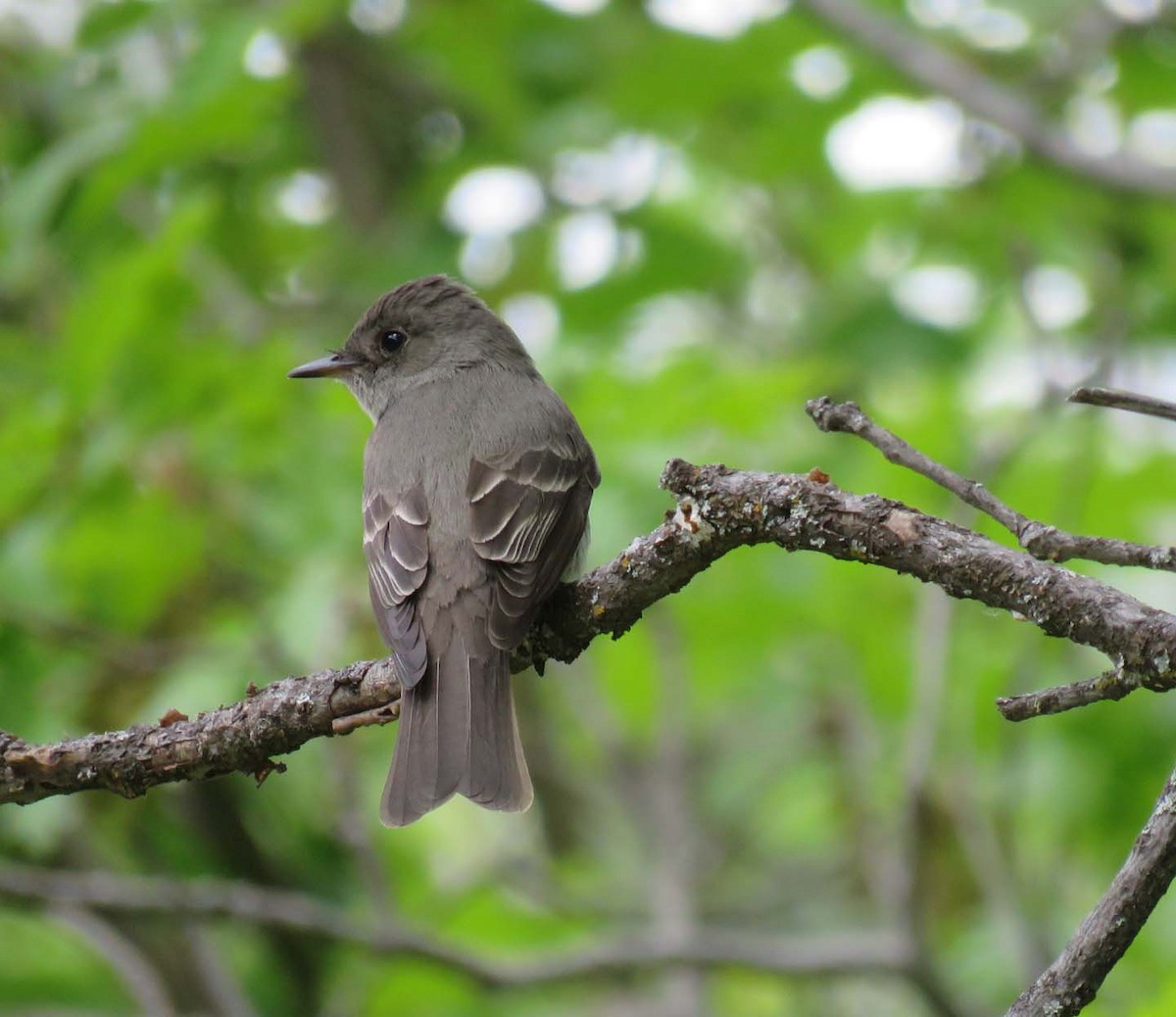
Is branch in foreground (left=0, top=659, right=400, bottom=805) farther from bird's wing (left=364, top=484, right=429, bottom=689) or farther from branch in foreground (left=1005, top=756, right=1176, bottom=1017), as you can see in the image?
branch in foreground (left=1005, top=756, right=1176, bottom=1017)

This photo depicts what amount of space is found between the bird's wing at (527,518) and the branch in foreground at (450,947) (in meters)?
1.54

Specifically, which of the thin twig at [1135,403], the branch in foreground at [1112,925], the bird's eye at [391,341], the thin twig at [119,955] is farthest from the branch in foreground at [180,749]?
the bird's eye at [391,341]

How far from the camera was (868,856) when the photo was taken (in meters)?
7.06

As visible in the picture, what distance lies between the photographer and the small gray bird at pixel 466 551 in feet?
12.3

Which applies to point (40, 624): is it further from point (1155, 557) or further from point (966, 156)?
point (966, 156)

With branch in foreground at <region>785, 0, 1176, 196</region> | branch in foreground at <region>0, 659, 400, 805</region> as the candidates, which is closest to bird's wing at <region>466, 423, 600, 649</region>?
branch in foreground at <region>0, 659, 400, 805</region>

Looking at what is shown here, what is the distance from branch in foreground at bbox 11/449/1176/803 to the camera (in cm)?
231

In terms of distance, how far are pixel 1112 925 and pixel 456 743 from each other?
2.02m

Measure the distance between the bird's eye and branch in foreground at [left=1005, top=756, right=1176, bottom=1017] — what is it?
4.15 metres

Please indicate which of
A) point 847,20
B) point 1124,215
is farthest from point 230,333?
point 1124,215

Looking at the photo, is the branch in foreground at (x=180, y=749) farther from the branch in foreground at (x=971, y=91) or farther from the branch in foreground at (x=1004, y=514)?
the branch in foreground at (x=971, y=91)

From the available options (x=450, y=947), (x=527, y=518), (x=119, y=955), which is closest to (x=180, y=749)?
(x=527, y=518)

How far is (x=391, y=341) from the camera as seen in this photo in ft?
19.1

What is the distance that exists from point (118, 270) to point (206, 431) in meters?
0.80
